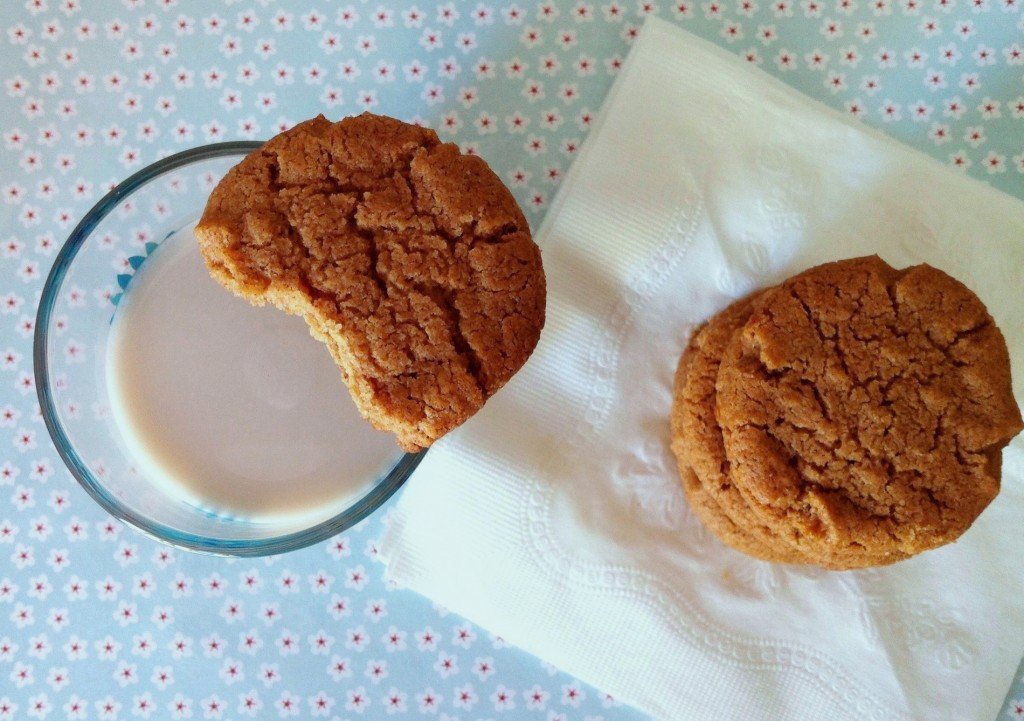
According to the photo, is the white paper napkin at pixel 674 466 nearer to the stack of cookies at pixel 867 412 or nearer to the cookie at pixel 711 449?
the cookie at pixel 711 449

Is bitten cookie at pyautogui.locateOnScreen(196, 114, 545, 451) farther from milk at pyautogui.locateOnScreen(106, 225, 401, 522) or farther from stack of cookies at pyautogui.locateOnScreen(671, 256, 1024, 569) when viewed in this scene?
stack of cookies at pyautogui.locateOnScreen(671, 256, 1024, 569)

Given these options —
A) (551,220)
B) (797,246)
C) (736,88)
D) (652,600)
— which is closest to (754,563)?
(652,600)

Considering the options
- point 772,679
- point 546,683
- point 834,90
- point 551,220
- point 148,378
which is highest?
point 834,90

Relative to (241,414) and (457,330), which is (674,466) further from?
(241,414)

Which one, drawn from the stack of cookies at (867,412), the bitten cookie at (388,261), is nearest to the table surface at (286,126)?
the bitten cookie at (388,261)

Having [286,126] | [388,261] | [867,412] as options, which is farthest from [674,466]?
[286,126]

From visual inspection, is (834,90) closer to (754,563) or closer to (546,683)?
(754,563)
